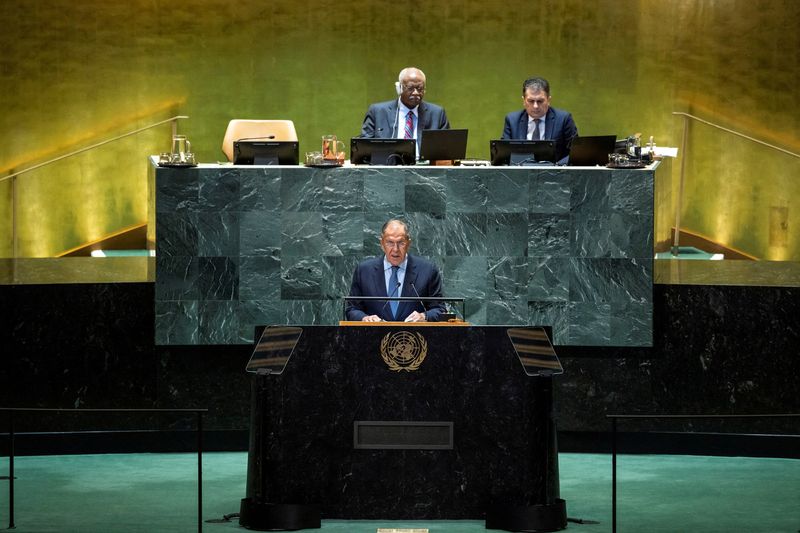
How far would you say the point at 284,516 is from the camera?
549 cm

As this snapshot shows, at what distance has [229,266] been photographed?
7.28m

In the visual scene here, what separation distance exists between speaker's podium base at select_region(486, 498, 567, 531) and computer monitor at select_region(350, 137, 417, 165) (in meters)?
Result: 2.57

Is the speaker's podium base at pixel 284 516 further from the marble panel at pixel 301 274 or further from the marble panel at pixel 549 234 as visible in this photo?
the marble panel at pixel 549 234

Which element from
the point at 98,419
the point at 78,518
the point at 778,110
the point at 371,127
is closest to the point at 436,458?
the point at 78,518

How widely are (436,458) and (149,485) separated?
5.89ft

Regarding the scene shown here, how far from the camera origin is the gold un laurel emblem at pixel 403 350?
5.58 metres

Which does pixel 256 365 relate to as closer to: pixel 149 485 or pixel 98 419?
pixel 149 485

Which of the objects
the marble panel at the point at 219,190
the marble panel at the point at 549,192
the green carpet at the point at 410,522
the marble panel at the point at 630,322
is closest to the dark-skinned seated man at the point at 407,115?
the marble panel at the point at 549,192

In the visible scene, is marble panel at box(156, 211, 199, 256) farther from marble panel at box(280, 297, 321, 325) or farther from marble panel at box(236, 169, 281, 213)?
marble panel at box(280, 297, 321, 325)

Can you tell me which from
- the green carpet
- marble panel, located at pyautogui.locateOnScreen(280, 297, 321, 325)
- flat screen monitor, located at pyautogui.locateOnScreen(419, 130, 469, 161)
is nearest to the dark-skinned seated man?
flat screen monitor, located at pyautogui.locateOnScreen(419, 130, 469, 161)

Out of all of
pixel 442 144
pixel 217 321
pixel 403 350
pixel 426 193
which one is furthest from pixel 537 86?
pixel 403 350

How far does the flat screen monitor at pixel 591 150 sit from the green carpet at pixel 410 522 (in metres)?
1.69

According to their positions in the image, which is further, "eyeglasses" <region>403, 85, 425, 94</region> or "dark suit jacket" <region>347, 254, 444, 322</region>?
"eyeglasses" <region>403, 85, 425, 94</region>

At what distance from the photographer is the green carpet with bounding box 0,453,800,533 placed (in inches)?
224
